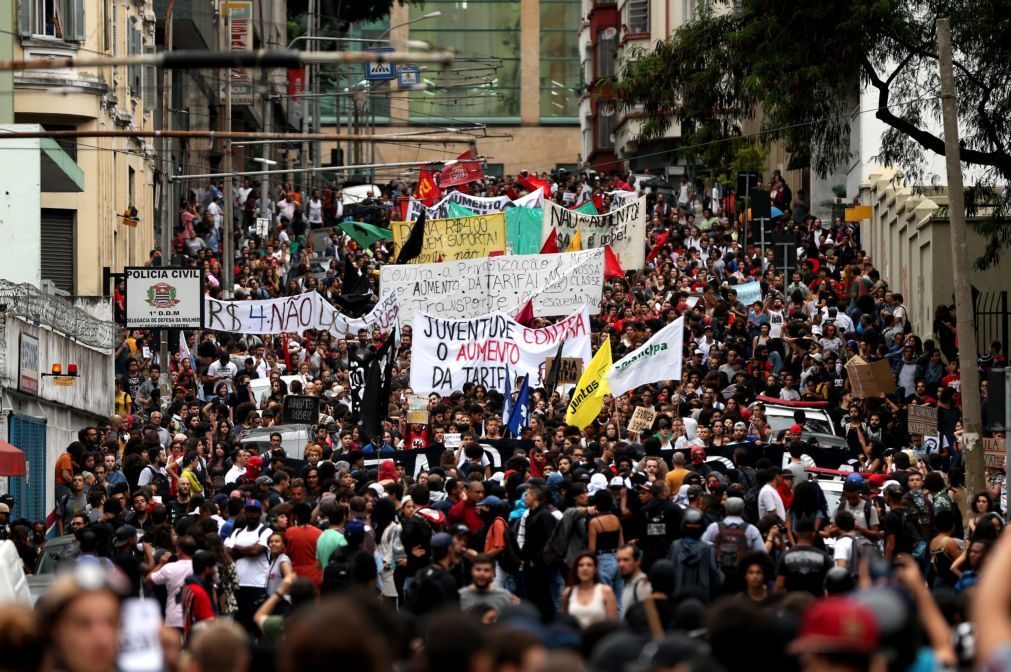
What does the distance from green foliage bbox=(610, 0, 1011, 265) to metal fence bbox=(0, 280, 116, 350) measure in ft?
26.0

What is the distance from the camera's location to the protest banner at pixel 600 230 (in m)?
37.8

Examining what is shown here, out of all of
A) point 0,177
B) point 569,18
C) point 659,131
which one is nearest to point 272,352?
point 0,177

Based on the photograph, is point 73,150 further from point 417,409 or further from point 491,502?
point 491,502

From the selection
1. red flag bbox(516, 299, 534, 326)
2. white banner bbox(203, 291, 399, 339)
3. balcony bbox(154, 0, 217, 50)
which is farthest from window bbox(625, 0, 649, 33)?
red flag bbox(516, 299, 534, 326)

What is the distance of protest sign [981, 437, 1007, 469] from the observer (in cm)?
1958

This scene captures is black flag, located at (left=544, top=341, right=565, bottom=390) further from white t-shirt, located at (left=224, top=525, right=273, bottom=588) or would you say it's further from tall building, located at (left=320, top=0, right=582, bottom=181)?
tall building, located at (left=320, top=0, right=582, bottom=181)

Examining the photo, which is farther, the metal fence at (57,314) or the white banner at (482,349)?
the white banner at (482,349)

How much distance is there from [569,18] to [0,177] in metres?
76.3

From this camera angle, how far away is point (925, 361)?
26.5m

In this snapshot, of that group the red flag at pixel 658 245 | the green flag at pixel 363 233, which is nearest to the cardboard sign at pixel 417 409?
the red flag at pixel 658 245

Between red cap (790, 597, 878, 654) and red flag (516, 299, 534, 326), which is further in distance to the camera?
red flag (516, 299, 534, 326)

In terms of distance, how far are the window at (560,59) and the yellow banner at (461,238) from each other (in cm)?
6778

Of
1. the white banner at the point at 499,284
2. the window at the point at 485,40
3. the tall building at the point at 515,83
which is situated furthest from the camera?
the tall building at the point at 515,83

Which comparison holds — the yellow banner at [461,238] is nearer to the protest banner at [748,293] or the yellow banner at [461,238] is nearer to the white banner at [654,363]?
the protest banner at [748,293]
